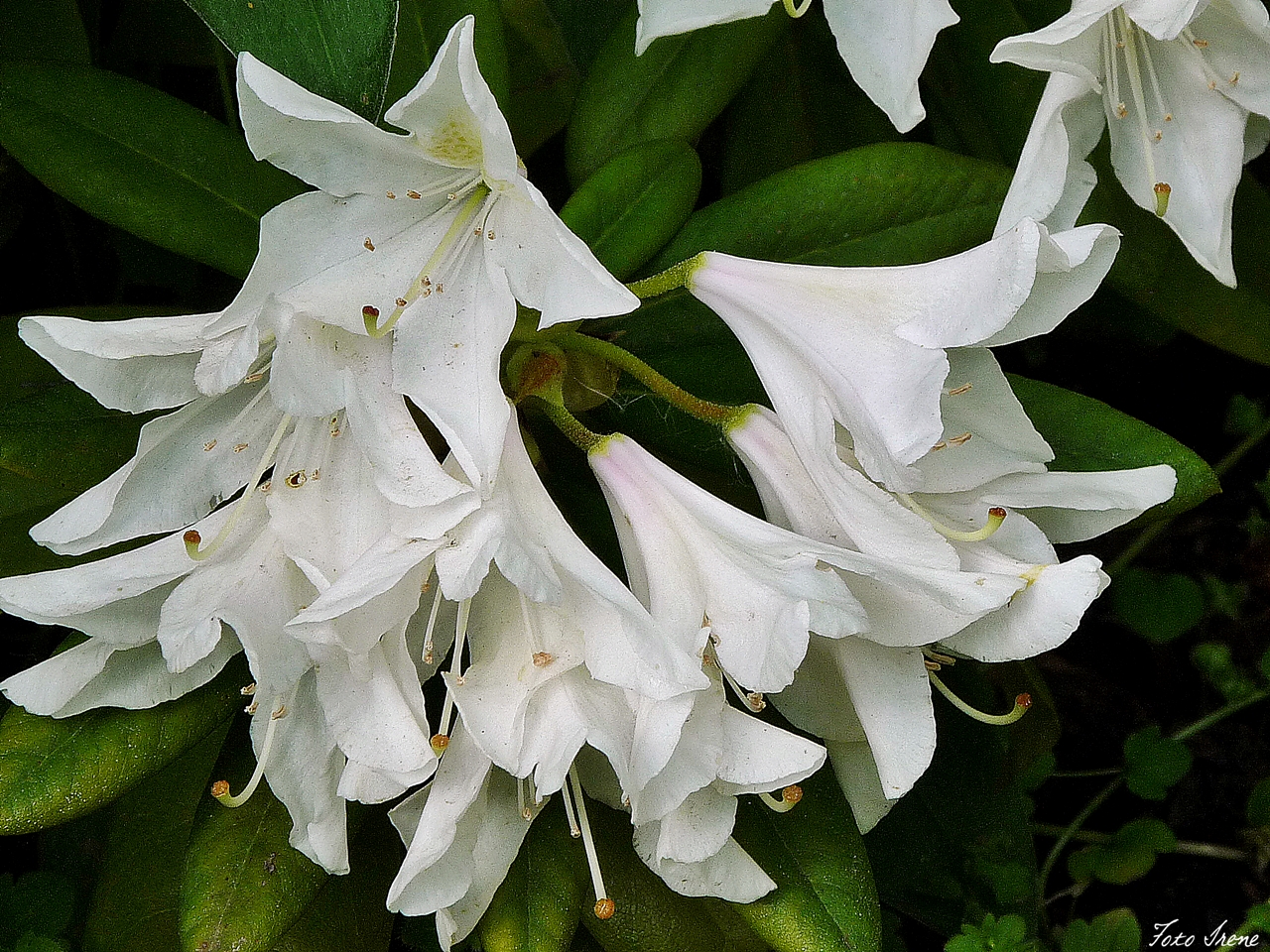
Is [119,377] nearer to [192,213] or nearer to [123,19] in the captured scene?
[192,213]

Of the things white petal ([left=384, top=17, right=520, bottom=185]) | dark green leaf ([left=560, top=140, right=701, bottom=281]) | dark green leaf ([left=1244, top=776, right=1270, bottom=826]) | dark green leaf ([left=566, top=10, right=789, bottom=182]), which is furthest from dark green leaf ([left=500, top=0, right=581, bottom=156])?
dark green leaf ([left=1244, top=776, right=1270, bottom=826])

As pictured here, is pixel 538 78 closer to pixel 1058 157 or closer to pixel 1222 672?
pixel 1058 157

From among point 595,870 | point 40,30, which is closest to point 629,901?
point 595,870

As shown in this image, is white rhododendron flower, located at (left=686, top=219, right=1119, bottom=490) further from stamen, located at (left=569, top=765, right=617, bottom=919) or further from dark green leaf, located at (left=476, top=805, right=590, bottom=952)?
dark green leaf, located at (left=476, top=805, right=590, bottom=952)

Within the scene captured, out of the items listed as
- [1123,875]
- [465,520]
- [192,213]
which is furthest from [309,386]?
[1123,875]

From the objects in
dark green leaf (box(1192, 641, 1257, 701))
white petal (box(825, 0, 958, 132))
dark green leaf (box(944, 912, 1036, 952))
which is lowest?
dark green leaf (box(1192, 641, 1257, 701))

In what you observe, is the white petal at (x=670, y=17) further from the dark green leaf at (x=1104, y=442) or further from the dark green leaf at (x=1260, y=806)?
the dark green leaf at (x=1260, y=806)
